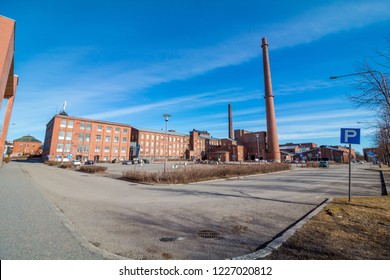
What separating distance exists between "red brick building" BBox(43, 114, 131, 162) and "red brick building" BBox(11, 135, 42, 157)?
178 ft

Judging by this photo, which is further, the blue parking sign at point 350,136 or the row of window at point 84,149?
the row of window at point 84,149

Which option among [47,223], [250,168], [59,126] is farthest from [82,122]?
[47,223]

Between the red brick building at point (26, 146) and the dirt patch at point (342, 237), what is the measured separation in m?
138

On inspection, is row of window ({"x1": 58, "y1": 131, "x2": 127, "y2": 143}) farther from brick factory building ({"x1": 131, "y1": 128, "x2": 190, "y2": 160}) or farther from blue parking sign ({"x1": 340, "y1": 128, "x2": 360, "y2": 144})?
blue parking sign ({"x1": 340, "y1": 128, "x2": 360, "y2": 144})

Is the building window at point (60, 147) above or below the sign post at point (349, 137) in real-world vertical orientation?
above

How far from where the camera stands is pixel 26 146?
374 ft

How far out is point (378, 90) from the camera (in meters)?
8.66

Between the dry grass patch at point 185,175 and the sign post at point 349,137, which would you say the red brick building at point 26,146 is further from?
the sign post at point 349,137

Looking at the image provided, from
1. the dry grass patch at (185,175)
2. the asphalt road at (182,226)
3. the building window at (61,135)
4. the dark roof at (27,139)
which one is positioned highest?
the dark roof at (27,139)

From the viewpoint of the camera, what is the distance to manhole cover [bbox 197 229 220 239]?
14.8 feet

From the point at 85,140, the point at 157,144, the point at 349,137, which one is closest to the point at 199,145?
the point at 157,144

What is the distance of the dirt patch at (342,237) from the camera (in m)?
3.45

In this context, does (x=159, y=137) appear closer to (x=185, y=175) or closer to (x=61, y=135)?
(x=61, y=135)

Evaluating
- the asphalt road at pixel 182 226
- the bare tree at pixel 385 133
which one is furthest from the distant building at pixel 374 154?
the asphalt road at pixel 182 226
